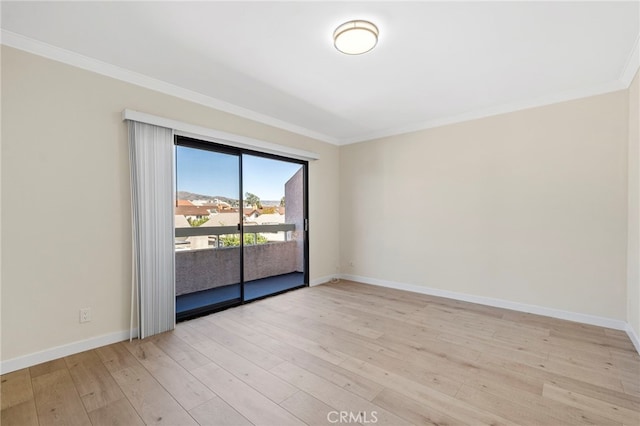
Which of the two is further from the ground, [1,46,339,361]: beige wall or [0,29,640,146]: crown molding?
[0,29,640,146]: crown molding

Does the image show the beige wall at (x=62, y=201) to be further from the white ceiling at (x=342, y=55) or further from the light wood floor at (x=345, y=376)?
the light wood floor at (x=345, y=376)

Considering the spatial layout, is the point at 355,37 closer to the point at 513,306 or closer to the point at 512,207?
A: the point at 512,207

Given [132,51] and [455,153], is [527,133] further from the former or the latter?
[132,51]

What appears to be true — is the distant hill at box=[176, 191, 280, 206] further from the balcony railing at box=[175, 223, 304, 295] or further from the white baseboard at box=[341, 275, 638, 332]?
the white baseboard at box=[341, 275, 638, 332]

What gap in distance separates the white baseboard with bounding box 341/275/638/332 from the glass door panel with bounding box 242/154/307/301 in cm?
148

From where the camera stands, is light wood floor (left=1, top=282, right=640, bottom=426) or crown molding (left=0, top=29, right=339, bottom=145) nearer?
light wood floor (left=1, top=282, right=640, bottom=426)

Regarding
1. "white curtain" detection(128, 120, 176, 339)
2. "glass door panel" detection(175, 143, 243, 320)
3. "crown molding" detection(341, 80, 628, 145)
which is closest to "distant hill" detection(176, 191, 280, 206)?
"glass door panel" detection(175, 143, 243, 320)

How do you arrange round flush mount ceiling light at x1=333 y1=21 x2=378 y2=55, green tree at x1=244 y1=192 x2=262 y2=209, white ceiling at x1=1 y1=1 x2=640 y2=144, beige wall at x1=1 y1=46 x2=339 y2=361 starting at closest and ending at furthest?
white ceiling at x1=1 y1=1 x2=640 y2=144
round flush mount ceiling light at x1=333 y1=21 x2=378 y2=55
beige wall at x1=1 y1=46 x2=339 y2=361
green tree at x1=244 y1=192 x2=262 y2=209

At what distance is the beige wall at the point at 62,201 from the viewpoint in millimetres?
2215

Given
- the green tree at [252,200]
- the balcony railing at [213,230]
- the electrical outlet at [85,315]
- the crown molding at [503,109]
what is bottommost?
the electrical outlet at [85,315]

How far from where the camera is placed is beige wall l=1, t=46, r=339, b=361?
2.21 m

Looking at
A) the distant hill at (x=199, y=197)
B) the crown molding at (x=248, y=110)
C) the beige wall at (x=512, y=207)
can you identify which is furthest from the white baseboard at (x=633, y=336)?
the distant hill at (x=199, y=197)

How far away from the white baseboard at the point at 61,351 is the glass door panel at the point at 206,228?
0.64 metres

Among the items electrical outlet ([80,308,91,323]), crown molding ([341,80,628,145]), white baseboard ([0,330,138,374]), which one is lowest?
white baseboard ([0,330,138,374])
